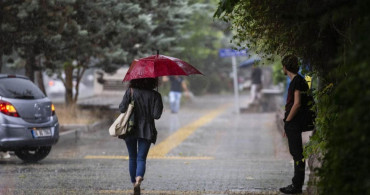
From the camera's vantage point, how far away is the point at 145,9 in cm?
2103

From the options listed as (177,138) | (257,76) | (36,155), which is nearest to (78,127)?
(177,138)

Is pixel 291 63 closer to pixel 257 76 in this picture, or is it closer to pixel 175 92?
pixel 175 92

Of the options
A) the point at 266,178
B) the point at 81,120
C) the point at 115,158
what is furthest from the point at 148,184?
the point at 81,120

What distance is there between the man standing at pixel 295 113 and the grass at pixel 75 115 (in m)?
11.0

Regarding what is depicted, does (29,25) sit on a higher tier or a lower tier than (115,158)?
higher

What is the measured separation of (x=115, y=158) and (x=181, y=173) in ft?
9.08

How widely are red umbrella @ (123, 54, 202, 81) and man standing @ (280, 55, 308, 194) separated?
1.11 metres

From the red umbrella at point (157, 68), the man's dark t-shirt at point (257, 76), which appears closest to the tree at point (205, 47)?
the man's dark t-shirt at point (257, 76)

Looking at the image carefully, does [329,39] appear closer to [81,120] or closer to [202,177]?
[202,177]

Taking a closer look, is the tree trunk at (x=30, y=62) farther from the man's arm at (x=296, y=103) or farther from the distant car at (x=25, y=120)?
the man's arm at (x=296, y=103)

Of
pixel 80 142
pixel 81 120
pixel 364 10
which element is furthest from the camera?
pixel 81 120

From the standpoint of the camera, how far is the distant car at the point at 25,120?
1188 cm

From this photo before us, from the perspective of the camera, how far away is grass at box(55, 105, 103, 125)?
1969 centimetres

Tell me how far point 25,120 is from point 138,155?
3903 mm
